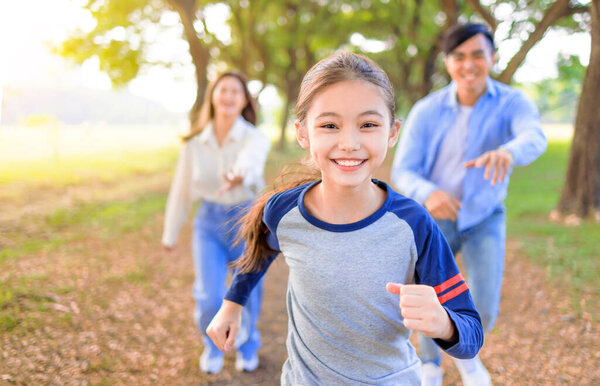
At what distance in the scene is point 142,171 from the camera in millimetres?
18734

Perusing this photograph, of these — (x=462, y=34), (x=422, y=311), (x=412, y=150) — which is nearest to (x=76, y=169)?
(x=412, y=150)

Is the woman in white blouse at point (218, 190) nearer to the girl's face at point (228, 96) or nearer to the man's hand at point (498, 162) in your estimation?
the girl's face at point (228, 96)

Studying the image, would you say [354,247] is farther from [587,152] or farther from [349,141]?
[587,152]

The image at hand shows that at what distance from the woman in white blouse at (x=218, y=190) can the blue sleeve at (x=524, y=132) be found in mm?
1963

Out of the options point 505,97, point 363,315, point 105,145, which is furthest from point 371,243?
point 105,145

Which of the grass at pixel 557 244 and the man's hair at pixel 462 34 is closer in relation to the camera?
the man's hair at pixel 462 34

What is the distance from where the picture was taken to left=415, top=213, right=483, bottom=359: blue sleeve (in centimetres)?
158

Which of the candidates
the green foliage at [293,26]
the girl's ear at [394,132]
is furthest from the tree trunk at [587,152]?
the girl's ear at [394,132]

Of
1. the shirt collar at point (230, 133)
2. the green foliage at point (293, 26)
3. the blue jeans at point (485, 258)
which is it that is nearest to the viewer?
the blue jeans at point (485, 258)

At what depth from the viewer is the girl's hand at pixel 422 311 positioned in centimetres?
146

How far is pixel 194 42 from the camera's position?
1251 cm

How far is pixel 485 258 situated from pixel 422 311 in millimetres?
1958

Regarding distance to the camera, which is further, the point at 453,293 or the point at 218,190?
the point at 218,190

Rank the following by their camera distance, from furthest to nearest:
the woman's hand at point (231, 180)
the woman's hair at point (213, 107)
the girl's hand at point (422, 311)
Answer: the woman's hair at point (213, 107) < the woman's hand at point (231, 180) < the girl's hand at point (422, 311)
